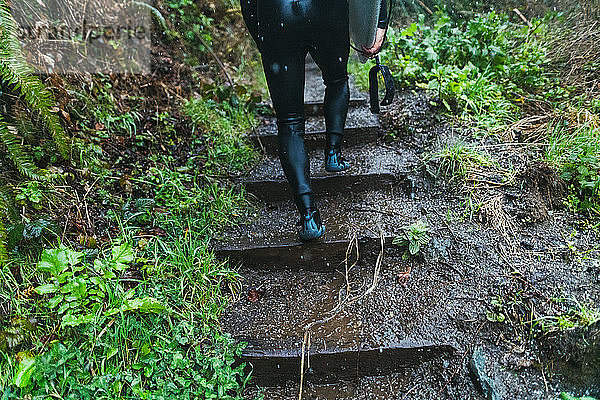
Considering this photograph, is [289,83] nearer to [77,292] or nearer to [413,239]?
[413,239]

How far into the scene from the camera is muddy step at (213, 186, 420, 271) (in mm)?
2582

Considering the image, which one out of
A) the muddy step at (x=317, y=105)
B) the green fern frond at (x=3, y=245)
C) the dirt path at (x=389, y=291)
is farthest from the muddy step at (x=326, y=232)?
the muddy step at (x=317, y=105)

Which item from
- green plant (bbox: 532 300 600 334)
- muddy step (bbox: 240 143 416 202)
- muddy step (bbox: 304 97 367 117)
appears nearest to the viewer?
green plant (bbox: 532 300 600 334)

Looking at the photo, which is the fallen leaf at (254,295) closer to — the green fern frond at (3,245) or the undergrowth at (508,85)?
the green fern frond at (3,245)

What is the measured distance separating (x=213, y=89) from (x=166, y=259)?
2.16 m

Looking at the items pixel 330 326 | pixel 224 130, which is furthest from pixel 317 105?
pixel 330 326

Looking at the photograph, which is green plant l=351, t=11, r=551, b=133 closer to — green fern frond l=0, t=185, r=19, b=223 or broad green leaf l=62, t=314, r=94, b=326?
broad green leaf l=62, t=314, r=94, b=326

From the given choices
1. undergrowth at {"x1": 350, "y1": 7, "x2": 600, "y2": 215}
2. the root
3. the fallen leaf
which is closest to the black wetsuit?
the root

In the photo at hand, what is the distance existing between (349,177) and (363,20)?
1.06 meters

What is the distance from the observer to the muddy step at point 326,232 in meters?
2.58

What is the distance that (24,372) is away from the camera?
1.83 m

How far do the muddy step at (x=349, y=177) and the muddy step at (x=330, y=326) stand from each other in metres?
0.69

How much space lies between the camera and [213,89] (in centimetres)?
407

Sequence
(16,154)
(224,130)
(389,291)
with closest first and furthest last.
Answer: (16,154) → (389,291) → (224,130)
